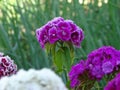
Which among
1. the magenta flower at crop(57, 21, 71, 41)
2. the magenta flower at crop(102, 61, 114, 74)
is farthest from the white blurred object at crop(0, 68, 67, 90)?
the magenta flower at crop(57, 21, 71, 41)

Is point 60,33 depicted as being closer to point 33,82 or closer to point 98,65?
point 98,65

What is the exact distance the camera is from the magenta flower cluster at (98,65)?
2029mm

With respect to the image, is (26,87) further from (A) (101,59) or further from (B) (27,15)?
(B) (27,15)

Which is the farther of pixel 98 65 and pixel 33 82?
pixel 98 65

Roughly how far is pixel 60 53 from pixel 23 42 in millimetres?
1286

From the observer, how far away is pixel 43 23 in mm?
3201

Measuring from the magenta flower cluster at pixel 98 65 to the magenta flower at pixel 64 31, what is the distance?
0.15 metres

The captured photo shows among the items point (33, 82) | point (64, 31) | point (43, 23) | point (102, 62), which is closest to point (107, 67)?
point (102, 62)

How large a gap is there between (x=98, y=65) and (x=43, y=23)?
121 cm

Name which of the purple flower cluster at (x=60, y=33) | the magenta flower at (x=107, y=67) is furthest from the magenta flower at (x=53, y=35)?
the magenta flower at (x=107, y=67)

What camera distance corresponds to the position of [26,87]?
3.76 feet

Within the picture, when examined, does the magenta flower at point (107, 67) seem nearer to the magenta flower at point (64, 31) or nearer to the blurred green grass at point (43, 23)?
the magenta flower at point (64, 31)

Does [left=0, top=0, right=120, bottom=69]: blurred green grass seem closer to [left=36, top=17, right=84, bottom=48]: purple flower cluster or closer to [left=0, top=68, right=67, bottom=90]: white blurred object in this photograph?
[left=36, top=17, right=84, bottom=48]: purple flower cluster

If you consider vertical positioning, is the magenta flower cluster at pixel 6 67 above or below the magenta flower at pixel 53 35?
below
